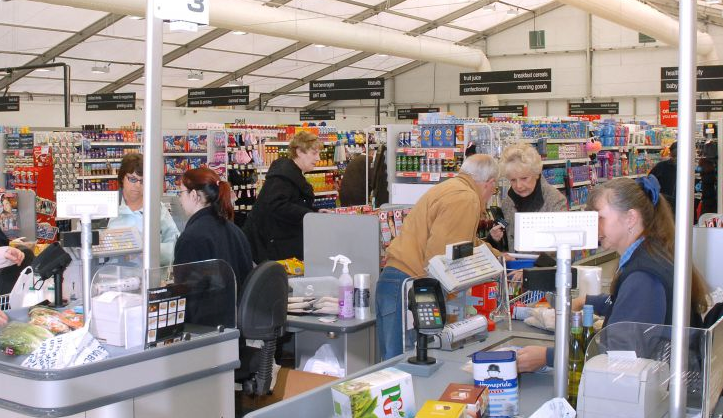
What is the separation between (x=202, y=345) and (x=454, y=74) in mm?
24395

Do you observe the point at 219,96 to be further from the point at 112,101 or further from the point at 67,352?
the point at 67,352

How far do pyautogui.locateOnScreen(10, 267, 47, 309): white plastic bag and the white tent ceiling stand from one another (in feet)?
42.2

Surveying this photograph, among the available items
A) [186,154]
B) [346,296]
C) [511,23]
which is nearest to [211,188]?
[346,296]

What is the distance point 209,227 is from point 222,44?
57.0 ft

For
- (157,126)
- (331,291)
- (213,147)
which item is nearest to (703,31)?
(213,147)

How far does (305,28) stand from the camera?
16500 mm

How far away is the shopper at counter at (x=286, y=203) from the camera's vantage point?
21.3 ft

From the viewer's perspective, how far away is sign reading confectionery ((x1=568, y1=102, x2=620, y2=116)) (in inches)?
852

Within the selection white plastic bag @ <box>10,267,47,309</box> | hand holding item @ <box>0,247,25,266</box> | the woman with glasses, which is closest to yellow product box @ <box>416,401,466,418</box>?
white plastic bag @ <box>10,267,47,309</box>

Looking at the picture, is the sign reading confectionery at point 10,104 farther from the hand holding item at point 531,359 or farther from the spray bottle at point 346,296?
the hand holding item at point 531,359

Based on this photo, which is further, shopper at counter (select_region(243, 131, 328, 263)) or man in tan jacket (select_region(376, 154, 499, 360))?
shopper at counter (select_region(243, 131, 328, 263))

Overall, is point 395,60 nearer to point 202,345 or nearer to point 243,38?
point 243,38

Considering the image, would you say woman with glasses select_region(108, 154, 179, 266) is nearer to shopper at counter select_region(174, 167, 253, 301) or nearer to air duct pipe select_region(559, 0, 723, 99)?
shopper at counter select_region(174, 167, 253, 301)

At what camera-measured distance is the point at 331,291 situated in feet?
16.8
